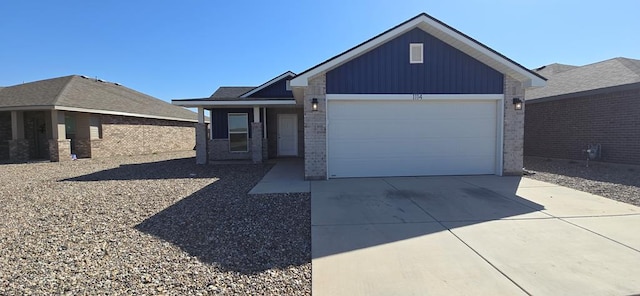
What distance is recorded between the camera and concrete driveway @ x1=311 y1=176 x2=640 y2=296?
2773 mm

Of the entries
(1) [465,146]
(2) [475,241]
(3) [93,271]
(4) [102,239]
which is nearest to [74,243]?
(4) [102,239]

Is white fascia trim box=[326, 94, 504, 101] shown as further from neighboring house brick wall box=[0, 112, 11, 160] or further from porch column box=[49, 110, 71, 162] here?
neighboring house brick wall box=[0, 112, 11, 160]

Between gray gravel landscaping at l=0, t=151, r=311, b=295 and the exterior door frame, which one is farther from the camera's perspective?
the exterior door frame

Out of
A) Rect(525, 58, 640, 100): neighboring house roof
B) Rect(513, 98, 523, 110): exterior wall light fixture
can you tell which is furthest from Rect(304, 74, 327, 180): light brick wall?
Rect(525, 58, 640, 100): neighboring house roof

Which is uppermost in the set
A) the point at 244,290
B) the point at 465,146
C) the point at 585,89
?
the point at 585,89

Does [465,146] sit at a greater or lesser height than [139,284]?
greater

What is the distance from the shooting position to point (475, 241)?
377 cm

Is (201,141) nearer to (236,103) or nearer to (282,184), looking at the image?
(236,103)

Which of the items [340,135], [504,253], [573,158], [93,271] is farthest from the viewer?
[573,158]

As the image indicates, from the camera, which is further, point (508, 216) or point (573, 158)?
point (573, 158)

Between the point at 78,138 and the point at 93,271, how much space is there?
15490 millimetres

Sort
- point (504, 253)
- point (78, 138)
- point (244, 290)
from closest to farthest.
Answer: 1. point (244, 290)
2. point (504, 253)
3. point (78, 138)

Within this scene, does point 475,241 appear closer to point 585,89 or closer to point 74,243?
point 74,243

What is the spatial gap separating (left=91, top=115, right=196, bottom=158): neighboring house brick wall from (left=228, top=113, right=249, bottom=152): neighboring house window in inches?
294
